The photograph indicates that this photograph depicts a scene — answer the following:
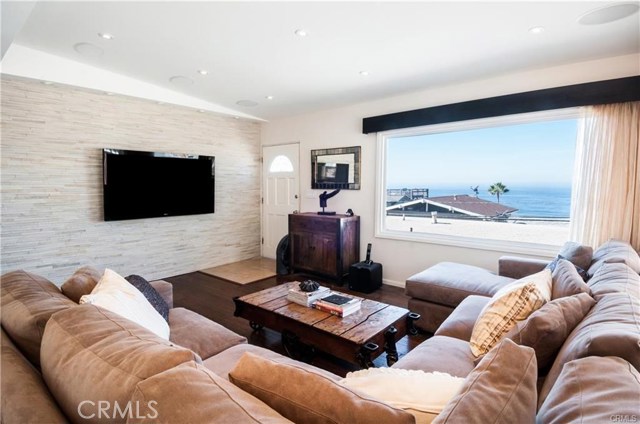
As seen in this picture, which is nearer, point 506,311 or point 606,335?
point 606,335

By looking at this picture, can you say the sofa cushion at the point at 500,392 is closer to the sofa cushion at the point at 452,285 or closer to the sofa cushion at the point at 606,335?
the sofa cushion at the point at 606,335

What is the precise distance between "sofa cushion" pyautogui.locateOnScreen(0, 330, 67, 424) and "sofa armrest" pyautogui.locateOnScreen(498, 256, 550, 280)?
3250 millimetres

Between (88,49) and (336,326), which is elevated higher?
(88,49)

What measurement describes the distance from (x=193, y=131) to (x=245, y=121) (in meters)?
1.01

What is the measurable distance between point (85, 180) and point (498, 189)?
15.8 ft

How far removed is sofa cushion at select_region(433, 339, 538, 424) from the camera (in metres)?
0.69

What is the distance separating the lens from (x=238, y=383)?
87cm

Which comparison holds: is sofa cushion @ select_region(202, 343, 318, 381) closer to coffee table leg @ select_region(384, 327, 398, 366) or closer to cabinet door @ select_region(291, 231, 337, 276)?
coffee table leg @ select_region(384, 327, 398, 366)

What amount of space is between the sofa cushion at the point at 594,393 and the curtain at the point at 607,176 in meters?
2.68

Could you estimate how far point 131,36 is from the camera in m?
2.94

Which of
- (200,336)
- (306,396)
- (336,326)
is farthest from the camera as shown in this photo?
(336,326)

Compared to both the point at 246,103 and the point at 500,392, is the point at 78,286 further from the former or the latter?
the point at 246,103

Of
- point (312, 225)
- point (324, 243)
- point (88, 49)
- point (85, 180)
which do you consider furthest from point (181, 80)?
point (324, 243)

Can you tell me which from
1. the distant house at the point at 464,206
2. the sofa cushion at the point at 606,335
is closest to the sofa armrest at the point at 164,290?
the sofa cushion at the point at 606,335
